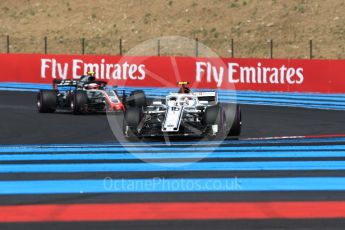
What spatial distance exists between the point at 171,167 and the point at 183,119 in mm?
3543

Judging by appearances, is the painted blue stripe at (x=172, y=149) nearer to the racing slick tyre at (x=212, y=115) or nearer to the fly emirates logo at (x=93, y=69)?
the racing slick tyre at (x=212, y=115)

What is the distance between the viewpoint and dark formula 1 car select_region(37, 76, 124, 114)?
20.2 metres

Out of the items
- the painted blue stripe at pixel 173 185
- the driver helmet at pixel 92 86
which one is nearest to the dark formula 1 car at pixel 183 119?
the painted blue stripe at pixel 173 185

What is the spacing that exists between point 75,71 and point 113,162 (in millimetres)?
20074

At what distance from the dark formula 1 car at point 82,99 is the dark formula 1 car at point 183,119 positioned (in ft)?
17.2

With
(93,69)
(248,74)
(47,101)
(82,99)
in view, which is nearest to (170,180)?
(82,99)

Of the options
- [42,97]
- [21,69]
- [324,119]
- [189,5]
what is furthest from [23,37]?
[324,119]

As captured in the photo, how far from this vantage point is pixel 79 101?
66.0 ft

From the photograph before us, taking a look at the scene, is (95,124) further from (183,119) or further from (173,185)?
(173,185)

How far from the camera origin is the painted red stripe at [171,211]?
7.47 metres

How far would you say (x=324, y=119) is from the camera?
62.6 feet

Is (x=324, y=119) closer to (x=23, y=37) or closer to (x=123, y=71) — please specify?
(x=123, y=71)

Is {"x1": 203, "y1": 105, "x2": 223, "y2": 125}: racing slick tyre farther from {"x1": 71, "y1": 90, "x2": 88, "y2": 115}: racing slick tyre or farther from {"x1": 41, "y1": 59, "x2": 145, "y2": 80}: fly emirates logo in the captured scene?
{"x1": 41, "y1": 59, "x2": 145, "y2": 80}: fly emirates logo

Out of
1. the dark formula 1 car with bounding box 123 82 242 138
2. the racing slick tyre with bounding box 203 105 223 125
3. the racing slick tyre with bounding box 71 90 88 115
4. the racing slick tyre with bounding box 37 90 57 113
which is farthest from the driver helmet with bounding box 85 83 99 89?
the racing slick tyre with bounding box 203 105 223 125
